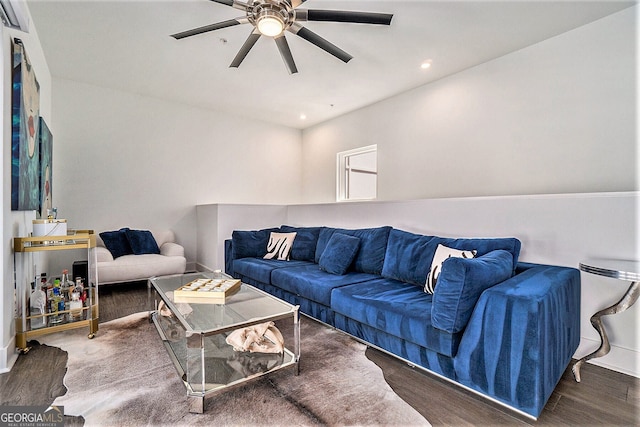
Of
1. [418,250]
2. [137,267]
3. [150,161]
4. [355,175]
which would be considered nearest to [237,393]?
[418,250]

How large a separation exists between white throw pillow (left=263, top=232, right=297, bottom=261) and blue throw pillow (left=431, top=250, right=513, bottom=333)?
2250 millimetres

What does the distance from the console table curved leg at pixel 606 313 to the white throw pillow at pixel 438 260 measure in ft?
2.52

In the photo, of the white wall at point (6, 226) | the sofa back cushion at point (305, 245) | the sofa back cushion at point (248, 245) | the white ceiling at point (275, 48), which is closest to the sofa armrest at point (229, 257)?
the sofa back cushion at point (248, 245)

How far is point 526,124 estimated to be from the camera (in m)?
3.14

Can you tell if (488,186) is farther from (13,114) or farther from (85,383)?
(13,114)

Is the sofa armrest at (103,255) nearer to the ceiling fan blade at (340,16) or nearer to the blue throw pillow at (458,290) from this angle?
the ceiling fan blade at (340,16)

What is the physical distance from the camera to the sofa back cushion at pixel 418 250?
2256mm

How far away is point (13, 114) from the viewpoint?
2.11 m

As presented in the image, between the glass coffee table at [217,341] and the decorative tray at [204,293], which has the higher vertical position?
the decorative tray at [204,293]

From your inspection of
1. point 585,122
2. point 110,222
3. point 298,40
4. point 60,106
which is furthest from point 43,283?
point 585,122

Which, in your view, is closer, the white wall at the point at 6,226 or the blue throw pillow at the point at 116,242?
the white wall at the point at 6,226

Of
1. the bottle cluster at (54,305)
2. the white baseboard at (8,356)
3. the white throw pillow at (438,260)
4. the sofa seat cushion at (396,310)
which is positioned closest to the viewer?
the sofa seat cushion at (396,310)

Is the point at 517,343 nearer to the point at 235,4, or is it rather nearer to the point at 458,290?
the point at 458,290

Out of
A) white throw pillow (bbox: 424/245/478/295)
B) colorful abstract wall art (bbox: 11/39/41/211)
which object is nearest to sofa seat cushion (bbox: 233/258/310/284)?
white throw pillow (bbox: 424/245/478/295)
